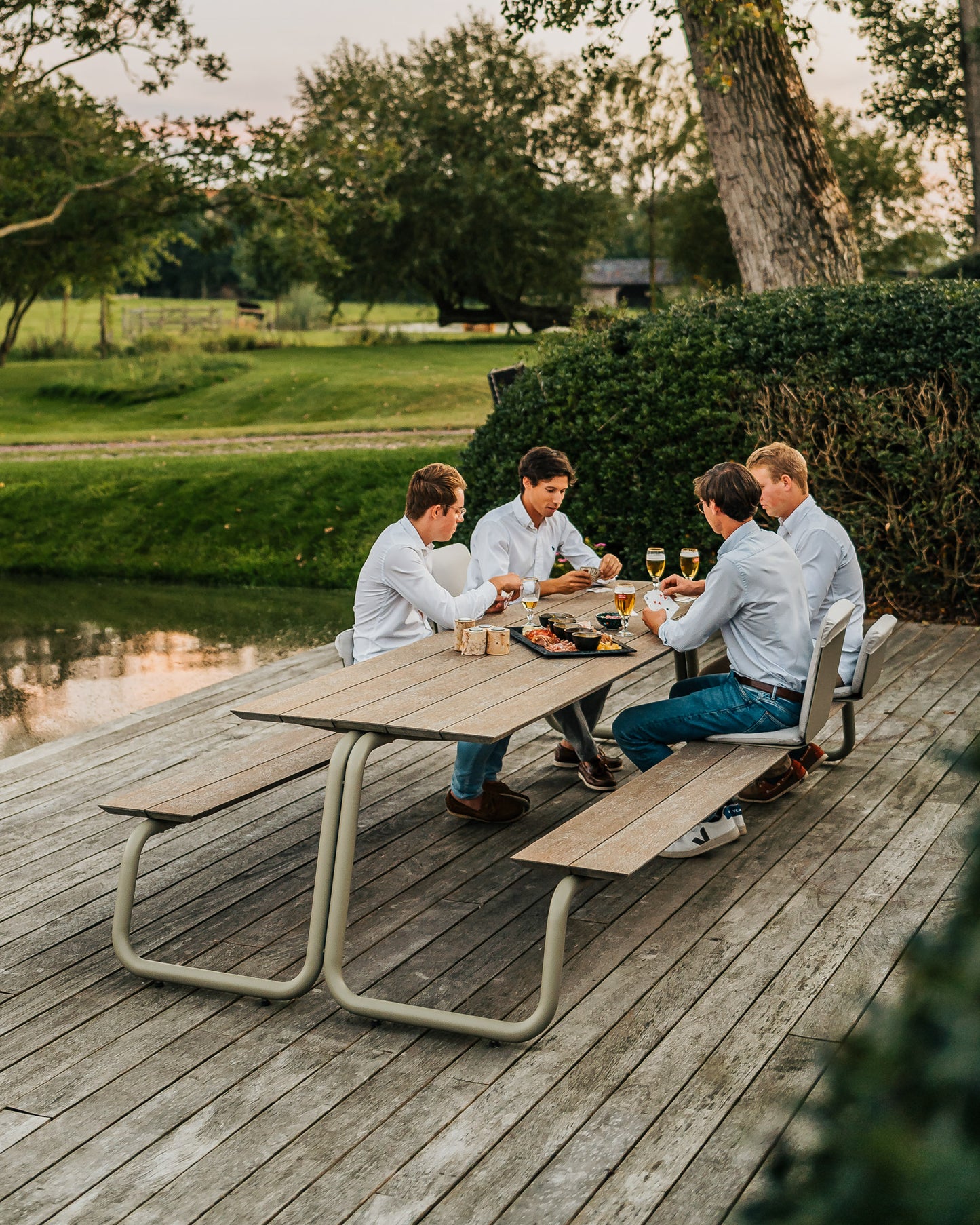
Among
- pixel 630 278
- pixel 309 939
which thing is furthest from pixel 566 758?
pixel 630 278

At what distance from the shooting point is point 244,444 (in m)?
19.7

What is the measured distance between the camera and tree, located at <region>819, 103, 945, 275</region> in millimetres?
39594

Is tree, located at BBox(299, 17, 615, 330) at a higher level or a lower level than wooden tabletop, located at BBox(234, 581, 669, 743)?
higher

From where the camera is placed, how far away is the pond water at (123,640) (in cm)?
862

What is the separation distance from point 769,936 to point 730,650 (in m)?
1.08

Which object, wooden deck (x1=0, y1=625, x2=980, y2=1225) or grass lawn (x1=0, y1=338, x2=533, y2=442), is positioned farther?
grass lawn (x1=0, y1=338, x2=533, y2=442)

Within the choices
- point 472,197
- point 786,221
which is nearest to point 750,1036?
point 786,221

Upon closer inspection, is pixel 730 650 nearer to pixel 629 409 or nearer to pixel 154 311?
pixel 629 409

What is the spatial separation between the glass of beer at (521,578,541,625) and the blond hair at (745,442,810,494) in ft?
3.60

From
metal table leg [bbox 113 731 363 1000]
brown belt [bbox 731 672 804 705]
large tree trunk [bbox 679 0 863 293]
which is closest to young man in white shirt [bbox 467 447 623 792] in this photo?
brown belt [bbox 731 672 804 705]

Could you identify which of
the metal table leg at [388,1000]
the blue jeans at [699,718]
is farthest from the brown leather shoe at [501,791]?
the metal table leg at [388,1000]

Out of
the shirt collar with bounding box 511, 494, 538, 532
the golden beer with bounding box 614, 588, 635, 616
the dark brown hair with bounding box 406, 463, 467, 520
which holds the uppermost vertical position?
the dark brown hair with bounding box 406, 463, 467, 520

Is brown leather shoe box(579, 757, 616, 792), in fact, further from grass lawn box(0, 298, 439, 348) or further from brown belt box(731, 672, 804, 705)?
grass lawn box(0, 298, 439, 348)

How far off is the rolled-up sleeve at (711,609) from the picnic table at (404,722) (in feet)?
0.38
